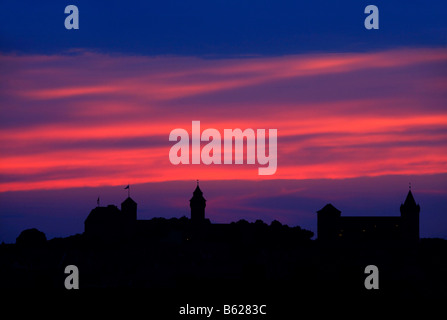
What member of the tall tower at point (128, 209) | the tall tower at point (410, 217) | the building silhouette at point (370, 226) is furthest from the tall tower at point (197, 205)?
the tall tower at point (410, 217)

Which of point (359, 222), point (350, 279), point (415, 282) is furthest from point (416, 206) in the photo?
point (350, 279)

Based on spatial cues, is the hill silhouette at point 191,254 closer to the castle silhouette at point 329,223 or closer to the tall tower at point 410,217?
the castle silhouette at point 329,223

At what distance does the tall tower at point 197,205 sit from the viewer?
16500cm

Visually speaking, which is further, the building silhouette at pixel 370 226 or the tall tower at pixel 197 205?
the tall tower at pixel 197 205

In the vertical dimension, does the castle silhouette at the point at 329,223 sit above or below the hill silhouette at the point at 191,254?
above

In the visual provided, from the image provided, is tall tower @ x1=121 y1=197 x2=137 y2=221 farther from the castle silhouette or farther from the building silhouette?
the building silhouette

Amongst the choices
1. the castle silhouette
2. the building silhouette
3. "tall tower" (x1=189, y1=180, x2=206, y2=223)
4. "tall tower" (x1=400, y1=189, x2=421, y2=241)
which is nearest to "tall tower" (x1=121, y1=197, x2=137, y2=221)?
the castle silhouette

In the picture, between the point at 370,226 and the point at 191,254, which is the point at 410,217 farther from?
the point at 191,254

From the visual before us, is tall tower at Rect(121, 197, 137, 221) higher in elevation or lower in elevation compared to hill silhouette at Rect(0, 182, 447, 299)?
higher

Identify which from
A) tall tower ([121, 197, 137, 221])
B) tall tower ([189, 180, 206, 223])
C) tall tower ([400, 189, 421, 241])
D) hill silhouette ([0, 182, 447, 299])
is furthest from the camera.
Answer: tall tower ([189, 180, 206, 223])

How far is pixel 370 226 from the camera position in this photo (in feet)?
539

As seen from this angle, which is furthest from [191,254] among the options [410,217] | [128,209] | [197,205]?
[410,217]

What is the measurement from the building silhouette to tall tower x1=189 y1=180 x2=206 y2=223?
1820 cm

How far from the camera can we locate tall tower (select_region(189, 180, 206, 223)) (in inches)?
6496
